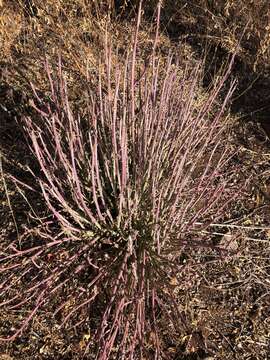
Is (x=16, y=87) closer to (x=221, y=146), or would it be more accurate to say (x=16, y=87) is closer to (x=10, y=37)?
(x=10, y=37)

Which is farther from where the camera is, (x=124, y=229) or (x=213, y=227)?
(x=213, y=227)

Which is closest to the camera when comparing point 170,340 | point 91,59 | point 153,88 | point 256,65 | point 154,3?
point 153,88

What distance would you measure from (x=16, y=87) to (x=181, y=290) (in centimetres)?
152

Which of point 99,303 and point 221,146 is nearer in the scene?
point 99,303

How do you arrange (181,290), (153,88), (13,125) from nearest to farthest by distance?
(153,88), (181,290), (13,125)

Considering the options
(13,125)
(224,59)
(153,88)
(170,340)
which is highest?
(153,88)

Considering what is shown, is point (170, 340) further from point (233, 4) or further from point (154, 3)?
point (154, 3)

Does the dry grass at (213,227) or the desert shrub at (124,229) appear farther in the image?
the dry grass at (213,227)

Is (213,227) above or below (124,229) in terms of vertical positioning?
below

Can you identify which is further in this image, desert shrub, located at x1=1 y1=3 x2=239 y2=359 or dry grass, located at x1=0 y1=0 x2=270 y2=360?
dry grass, located at x1=0 y1=0 x2=270 y2=360

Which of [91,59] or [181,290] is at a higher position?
[91,59]

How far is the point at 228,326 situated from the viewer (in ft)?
6.40

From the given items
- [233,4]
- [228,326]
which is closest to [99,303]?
[228,326]

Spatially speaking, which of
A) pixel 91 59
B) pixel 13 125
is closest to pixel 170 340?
pixel 13 125
